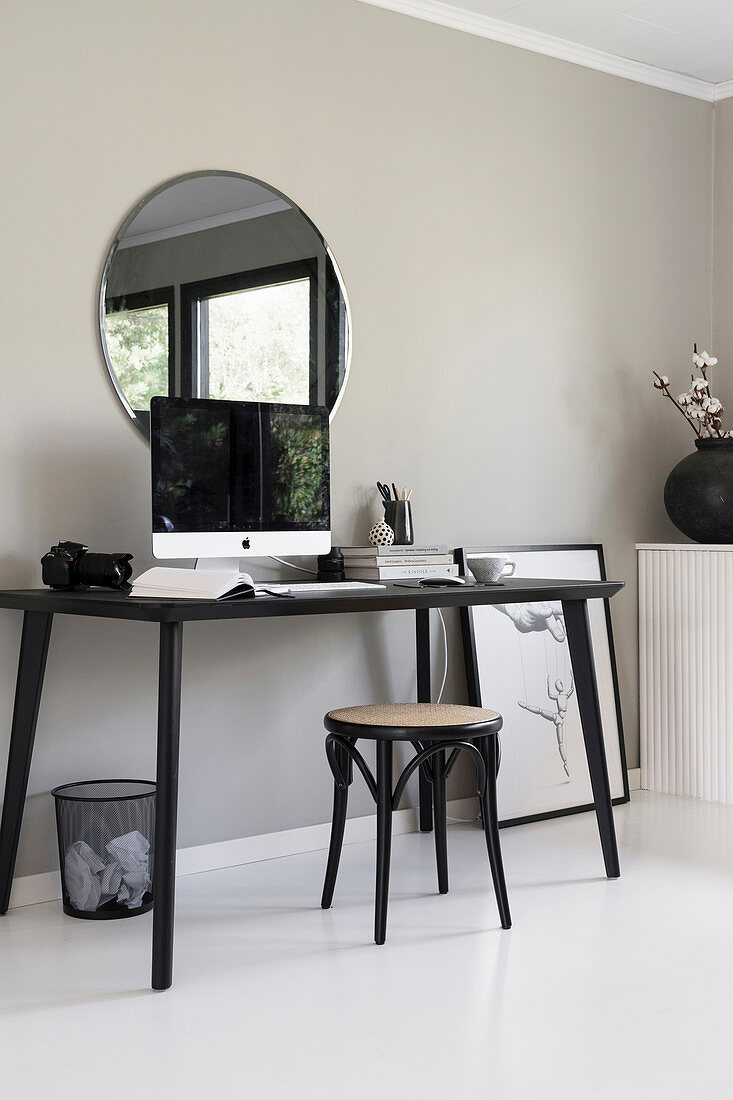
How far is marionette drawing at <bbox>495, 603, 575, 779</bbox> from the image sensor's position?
3713 millimetres

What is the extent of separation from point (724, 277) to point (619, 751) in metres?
1.80

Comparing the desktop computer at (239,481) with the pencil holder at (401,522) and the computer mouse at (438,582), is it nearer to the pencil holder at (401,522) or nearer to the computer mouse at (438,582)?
the computer mouse at (438,582)

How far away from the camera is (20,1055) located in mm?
2006

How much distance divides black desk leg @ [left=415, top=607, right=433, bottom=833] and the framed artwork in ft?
0.58

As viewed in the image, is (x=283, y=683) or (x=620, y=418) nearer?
(x=283, y=683)

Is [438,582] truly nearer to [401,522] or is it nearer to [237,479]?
[401,522]


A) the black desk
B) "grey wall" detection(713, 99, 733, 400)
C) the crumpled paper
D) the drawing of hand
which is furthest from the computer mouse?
"grey wall" detection(713, 99, 733, 400)

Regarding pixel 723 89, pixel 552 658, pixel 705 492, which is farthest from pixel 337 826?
pixel 723 89

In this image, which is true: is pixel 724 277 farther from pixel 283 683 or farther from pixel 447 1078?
pixel 447 1078

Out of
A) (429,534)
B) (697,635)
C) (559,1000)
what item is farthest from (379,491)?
(559,1000)

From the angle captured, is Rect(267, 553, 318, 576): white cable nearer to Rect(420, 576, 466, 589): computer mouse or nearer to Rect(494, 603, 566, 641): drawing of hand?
Rect(420, 576, 466, 589): computer mouse

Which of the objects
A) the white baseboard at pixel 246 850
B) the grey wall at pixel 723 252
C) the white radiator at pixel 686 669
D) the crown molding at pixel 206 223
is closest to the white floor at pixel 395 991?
the white baseboard at pixel 246 850

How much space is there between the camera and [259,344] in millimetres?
3172

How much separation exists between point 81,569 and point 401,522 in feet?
3.21
